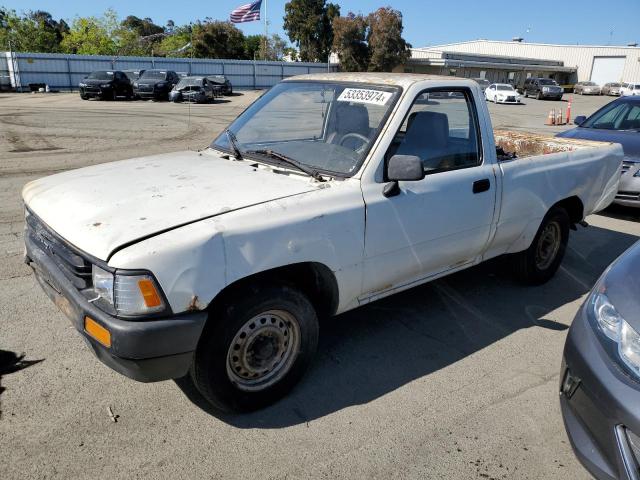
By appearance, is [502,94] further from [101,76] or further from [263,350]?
[263,350]

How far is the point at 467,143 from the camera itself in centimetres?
398

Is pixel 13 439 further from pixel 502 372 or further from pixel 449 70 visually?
pixel 449 70

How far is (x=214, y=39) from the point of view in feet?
207

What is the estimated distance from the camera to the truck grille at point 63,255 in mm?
2645

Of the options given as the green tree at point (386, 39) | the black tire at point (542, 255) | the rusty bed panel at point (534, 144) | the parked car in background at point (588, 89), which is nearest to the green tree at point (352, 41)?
the green tree at point (386, 39)

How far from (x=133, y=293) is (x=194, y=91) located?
91.9ft

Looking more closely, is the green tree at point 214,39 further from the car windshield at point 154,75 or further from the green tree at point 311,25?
the car windshield at point 154,75

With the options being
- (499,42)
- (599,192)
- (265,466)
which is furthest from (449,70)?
(265,466)

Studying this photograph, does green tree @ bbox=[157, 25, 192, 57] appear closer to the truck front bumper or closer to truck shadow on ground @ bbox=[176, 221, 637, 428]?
truck shadow on ground @ bbox=[176, 221, 637, 428]

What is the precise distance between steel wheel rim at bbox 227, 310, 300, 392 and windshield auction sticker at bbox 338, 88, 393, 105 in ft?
5.19

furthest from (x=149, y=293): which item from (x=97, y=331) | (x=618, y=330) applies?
A: (x=618, y=330)

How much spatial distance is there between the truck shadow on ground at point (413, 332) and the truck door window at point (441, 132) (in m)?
1.28

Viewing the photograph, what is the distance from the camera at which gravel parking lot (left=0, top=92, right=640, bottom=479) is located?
2.63 m

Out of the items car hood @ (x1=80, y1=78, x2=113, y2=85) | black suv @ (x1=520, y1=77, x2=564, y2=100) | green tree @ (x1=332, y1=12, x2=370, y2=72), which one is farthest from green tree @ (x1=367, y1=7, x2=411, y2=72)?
car hood @ (x1=80, y1=78, x2=113, y2=85)
